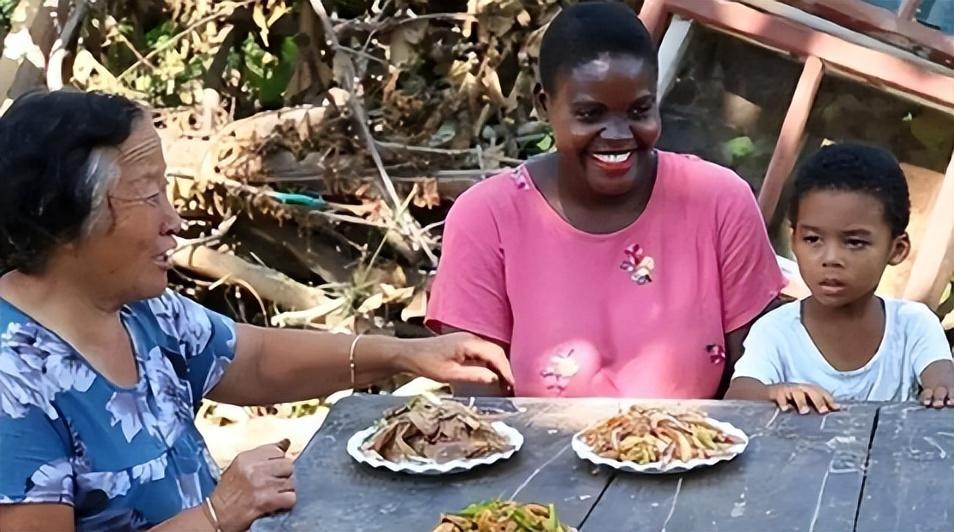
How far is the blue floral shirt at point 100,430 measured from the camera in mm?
1983

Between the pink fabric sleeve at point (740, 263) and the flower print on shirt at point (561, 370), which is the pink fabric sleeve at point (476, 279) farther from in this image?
the pink fabric sleeve at point (740, 263)

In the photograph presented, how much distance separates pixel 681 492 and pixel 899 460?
342 millimetres

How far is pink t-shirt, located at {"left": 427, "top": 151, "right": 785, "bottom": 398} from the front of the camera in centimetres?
257

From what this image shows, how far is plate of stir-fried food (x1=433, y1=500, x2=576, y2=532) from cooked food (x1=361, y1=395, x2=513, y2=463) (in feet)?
0.99

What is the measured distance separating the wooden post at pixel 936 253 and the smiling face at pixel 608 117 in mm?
984

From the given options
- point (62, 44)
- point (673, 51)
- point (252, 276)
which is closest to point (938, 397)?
point (673, 51)

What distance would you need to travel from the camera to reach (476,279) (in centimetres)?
263

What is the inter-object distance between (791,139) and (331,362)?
1389 mm

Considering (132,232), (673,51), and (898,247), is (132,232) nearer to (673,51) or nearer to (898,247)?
(898,247)

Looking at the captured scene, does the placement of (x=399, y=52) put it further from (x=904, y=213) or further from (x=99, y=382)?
(x=99, y=382)

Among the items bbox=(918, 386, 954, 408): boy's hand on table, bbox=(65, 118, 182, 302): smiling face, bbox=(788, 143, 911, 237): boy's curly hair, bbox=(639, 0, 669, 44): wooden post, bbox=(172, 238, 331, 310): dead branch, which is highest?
bbox=(639, 0, 669, 44): wooden post

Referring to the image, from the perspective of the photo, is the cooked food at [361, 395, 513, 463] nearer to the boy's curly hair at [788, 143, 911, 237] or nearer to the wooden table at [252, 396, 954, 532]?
the wooden table at [252, 396, 954, 532]

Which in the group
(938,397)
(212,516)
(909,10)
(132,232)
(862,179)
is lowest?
(212,516)

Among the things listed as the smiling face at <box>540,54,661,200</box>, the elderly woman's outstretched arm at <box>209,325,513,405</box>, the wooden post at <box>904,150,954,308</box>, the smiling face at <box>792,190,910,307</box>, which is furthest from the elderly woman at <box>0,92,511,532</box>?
the wooden post at <box>904,150,954,308</box>
